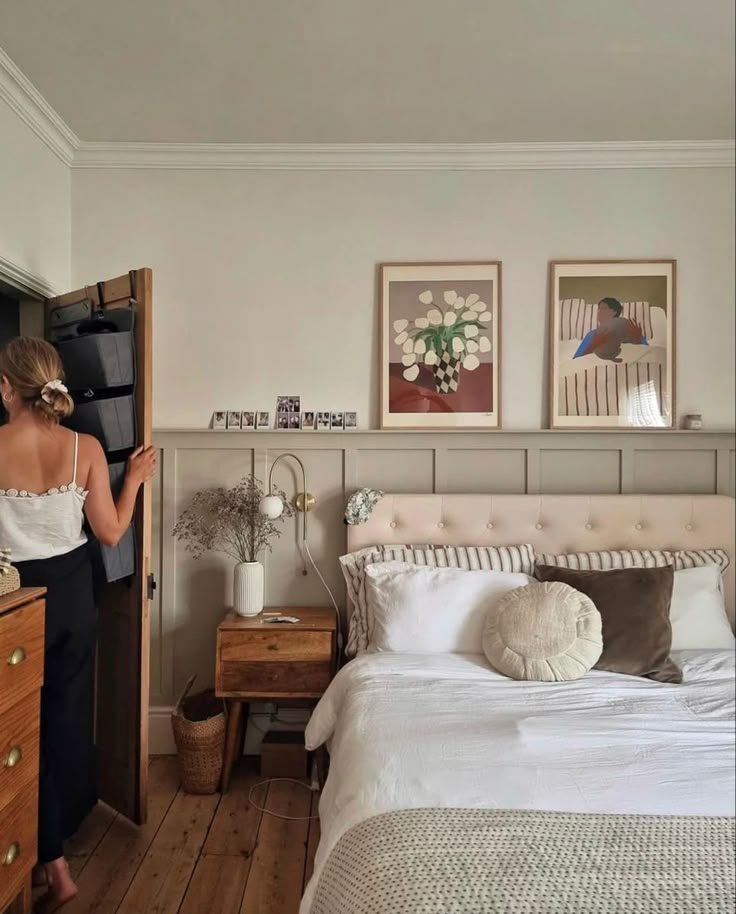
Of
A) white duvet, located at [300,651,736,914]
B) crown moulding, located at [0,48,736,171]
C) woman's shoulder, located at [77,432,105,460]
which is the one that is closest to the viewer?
white duvet, located at [300,651,736,914]

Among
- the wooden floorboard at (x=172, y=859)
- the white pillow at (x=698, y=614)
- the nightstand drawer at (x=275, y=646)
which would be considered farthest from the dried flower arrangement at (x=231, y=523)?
the white pillow at (x=698, y=614)

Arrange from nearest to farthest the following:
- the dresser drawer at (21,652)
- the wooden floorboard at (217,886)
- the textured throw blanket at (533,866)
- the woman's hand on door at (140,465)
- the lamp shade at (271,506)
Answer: the textured throw blanket at (533,866)
the dresser drawer at (21,652)
the wooden floorboard at (217,886)
the woman's hand on door at (140,465)
the lamp shade at (271,506)

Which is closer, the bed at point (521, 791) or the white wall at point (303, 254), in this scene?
the bed at point (521, 791)

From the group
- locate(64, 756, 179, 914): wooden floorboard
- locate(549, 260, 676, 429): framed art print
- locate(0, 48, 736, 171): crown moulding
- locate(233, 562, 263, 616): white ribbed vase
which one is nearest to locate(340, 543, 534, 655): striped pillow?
locate(233, 562, 263, 616): white ribbed vase

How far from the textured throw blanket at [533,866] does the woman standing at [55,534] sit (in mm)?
1032

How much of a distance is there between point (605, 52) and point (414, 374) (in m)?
1.24

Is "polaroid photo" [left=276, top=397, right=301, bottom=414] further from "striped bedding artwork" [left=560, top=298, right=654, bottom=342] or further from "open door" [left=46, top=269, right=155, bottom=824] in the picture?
"striped bedding artwork" [left=560, top=298, right=654, bottom=342]

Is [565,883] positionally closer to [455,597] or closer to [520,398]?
[455,597]

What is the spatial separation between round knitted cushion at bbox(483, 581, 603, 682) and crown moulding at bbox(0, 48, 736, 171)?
1.72m

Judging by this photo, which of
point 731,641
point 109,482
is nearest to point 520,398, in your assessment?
point 731,641

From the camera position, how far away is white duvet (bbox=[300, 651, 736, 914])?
4.17 feet

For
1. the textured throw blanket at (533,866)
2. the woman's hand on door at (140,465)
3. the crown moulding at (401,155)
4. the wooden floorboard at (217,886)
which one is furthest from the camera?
the crown moulding at (401,155)

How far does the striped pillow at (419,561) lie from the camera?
8.07ft

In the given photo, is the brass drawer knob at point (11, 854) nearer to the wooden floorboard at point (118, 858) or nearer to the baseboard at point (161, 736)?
the wooden floorboard at point (118, 858)
